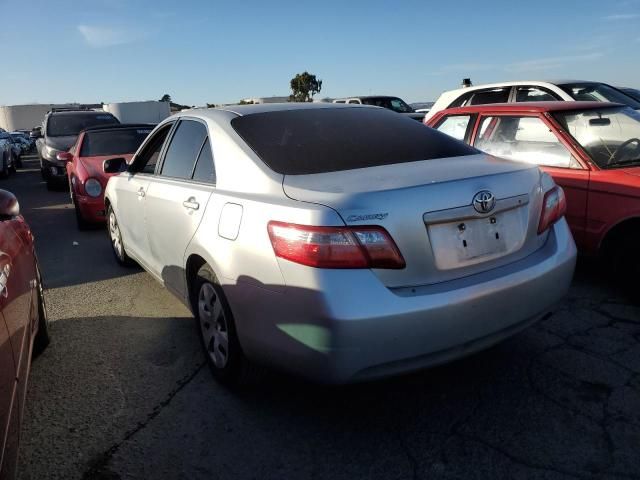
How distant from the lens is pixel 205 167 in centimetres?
316

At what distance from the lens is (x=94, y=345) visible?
11.9ft

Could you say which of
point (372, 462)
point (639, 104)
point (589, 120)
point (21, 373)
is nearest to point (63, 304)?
point (21, 373)

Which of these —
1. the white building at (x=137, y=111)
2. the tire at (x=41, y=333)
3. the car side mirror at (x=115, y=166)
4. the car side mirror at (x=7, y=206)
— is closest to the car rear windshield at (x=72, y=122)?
the car side mirror at (x=115, y=166)

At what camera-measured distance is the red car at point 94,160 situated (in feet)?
23.2

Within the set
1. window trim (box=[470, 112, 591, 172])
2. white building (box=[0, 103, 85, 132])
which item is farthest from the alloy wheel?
white building (box=[0, 103, 85, 132])

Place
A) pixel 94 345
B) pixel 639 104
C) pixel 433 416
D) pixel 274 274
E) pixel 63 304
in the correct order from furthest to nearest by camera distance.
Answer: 1. pixel 639 104
2. pixel 63 304
3. pixel 94 345
4. pixel 433 416
5. pixel 274 274

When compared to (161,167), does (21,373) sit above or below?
below

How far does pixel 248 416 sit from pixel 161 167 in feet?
6.60

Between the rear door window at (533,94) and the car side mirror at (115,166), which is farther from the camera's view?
the rear door window at (533,94)

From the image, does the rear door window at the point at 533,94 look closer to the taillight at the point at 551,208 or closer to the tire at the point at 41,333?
the taillight at the point at 551,208

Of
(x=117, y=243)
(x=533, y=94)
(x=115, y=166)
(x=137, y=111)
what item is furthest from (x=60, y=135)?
(x=137, y=111)

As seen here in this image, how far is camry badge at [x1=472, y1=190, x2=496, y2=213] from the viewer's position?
2.33m

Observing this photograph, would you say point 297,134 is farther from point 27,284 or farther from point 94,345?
point 94,345

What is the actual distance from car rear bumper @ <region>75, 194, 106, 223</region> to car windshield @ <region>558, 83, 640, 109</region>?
6.79m
